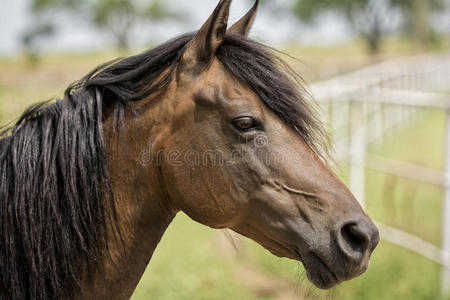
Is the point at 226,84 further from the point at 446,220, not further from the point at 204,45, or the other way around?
the point at 446,220

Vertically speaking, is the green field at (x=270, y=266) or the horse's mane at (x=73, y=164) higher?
the horse's mane at (x=73, y=164)

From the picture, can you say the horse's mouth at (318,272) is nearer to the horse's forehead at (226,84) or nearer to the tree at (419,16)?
the horse's forehead at (226,84)

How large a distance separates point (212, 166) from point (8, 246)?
2.73 feet

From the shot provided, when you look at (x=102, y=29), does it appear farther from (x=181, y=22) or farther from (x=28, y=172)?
(x=28, y=172)

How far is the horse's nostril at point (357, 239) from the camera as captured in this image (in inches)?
63.8

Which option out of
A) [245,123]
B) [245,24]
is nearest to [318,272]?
[245,123]

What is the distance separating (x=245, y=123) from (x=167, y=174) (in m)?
0.37

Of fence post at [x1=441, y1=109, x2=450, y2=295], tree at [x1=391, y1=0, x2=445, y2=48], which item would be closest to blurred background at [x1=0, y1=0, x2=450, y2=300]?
fence post at [x1=441, y1=109, x2=450, y2=295]

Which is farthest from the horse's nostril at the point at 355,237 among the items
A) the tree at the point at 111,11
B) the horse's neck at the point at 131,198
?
the tree at the point at 111,11

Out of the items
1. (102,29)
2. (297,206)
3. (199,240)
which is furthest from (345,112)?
(102,29)

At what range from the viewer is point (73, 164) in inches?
67.8

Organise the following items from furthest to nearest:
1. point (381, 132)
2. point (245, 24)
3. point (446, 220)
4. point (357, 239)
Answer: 1. point (381, 132)
2. point (446, 220)
3. point (245, 24)
4. point (357, 239)

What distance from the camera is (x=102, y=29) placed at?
3528 centimetres

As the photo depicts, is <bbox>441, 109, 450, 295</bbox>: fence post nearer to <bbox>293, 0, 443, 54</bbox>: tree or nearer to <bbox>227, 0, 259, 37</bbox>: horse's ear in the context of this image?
<bbox>227, 0, 259, 37</bbox>: horse's ear
